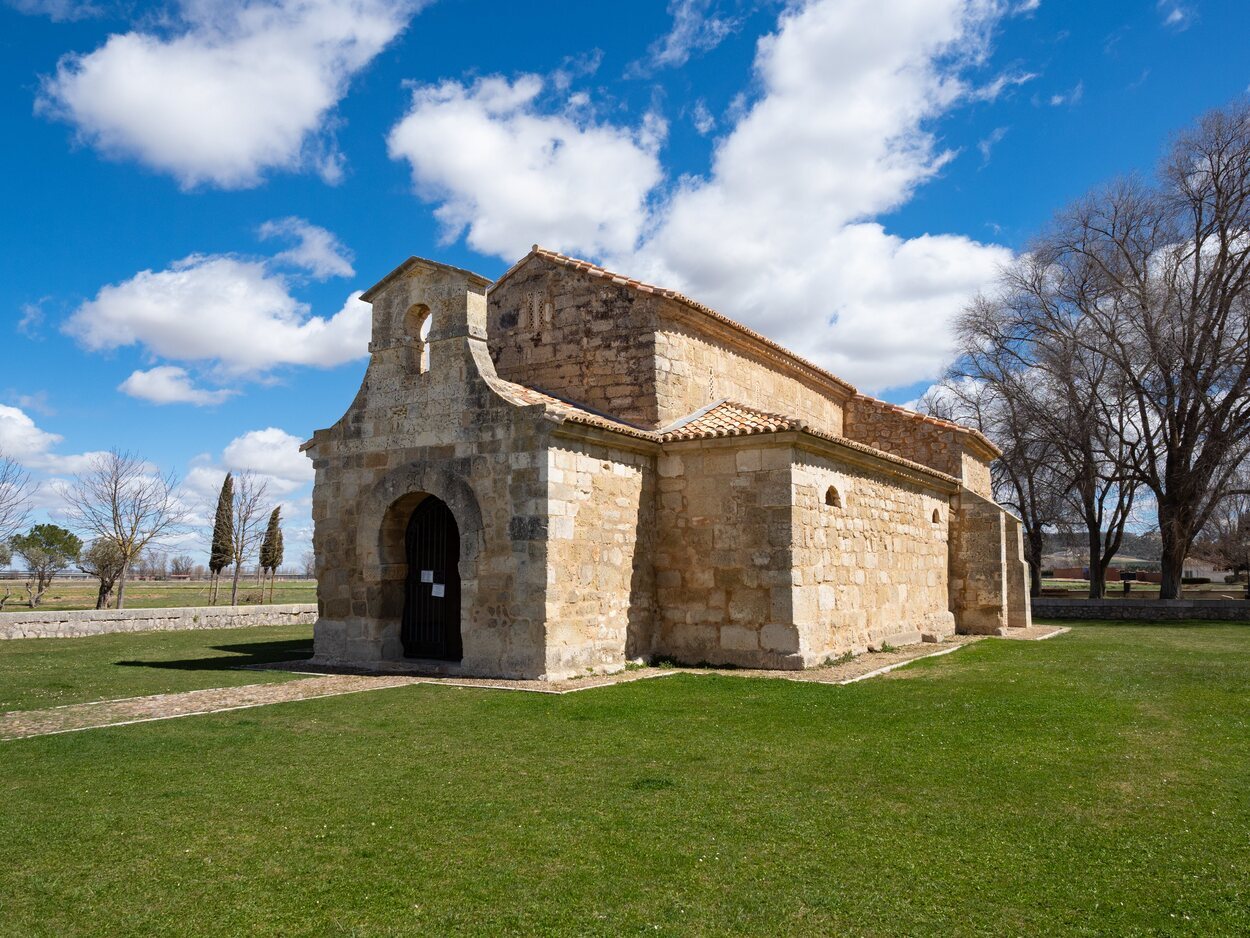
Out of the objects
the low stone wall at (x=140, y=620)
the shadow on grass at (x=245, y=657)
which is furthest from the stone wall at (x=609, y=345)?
the low stone wall at (x=140, y=620)

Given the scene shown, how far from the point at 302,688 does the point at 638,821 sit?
21.7 ft

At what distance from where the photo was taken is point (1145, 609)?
24.9 meters

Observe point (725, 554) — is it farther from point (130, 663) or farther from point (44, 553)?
point (44, 553)

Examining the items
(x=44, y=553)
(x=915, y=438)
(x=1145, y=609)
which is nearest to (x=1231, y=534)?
(x=1145, y=609)

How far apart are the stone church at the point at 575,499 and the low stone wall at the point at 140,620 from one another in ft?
28.6

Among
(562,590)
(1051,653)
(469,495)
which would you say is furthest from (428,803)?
(1051,653)

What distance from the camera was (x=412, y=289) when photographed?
13.0 meters

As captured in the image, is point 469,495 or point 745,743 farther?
point 469,495

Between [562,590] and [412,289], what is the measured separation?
17.1 ft

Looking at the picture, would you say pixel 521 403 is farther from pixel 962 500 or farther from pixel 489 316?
pixel 962 500

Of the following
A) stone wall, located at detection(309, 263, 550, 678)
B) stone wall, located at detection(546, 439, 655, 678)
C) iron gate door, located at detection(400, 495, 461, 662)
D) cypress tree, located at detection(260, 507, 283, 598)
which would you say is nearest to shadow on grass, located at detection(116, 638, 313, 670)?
stone wall, located at detection(309, 263, 550, 678)

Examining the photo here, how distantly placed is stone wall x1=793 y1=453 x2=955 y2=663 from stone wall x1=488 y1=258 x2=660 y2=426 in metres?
2.92

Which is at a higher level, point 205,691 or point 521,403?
point 521,403

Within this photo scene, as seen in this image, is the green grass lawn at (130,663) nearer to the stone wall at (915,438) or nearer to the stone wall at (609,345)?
the stone wall at (609,345)
